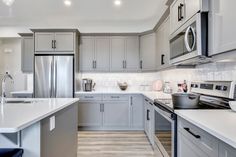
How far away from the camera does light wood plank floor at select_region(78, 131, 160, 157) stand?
3471 mm

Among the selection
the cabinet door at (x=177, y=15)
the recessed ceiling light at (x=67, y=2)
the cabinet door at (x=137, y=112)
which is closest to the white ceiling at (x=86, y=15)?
the recessed ceiling light at (x=67, y=2)

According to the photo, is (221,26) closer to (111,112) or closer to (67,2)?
(67,2)

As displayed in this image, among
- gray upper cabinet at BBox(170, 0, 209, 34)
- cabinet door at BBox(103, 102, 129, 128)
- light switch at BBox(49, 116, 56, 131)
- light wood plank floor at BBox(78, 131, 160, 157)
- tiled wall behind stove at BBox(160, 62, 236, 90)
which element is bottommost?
light wood plank floor at BBox(78, 131, 160, 157)

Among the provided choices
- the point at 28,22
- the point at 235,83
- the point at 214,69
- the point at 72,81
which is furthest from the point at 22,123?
the point at 28,22

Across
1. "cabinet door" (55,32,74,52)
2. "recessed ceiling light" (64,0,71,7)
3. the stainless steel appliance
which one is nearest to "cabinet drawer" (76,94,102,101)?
the stainless steel appliance

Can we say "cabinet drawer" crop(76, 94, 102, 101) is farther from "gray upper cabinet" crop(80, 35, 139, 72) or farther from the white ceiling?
the white ceiling

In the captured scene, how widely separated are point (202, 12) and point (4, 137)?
1.96 meters

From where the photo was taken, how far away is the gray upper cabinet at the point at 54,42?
496 cm

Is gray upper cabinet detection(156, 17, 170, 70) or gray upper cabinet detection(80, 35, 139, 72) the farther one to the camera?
gray upper cabinet detection(80, 35, 139, 72)

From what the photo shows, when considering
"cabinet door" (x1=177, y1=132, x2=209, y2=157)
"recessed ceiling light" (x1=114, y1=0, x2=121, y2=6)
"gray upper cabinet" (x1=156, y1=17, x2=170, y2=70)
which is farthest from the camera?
"recessed ceiling light" (x1=114, y1=0, x2=121, y2=6)

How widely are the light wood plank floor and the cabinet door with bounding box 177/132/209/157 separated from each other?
63.5 inches

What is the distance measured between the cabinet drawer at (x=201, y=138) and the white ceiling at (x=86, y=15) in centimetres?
306

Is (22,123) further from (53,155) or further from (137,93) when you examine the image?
(137,93)

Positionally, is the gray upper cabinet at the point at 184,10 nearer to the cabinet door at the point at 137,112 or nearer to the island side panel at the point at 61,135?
the island side panel at the point at 61,135
